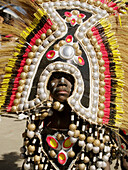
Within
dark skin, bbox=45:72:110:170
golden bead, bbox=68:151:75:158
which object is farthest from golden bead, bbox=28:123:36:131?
golden bead, bbox=68:151:75:158

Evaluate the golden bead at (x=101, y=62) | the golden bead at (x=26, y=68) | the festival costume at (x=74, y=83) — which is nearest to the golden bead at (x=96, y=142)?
the festival costume at (x=74, y=83)

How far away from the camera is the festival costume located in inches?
69.9

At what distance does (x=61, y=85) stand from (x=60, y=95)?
7cm

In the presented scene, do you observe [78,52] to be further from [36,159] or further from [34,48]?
[36,159]

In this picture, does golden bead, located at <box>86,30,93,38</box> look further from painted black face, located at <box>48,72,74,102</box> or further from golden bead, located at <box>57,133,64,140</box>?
golden bead, located at <box>57,133,64,140</box>

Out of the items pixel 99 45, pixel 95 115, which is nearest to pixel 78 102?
pixel 95 115

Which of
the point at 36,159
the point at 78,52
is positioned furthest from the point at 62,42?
the point at 36,159

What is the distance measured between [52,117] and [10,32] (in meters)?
0.76

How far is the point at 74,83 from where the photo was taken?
1.78 m

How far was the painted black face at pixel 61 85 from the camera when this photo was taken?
1764mm

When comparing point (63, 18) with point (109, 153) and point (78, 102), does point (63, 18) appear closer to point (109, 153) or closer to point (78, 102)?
point (78, 102)

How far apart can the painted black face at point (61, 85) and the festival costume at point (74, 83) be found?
4 cm

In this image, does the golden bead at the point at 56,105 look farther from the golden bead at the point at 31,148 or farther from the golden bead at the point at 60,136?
the golden bead at the point at 31,148

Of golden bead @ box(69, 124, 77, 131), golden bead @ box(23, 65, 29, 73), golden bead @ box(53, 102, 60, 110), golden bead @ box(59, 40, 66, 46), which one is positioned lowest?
golden bead @ box(69, 124, 77, 131)
